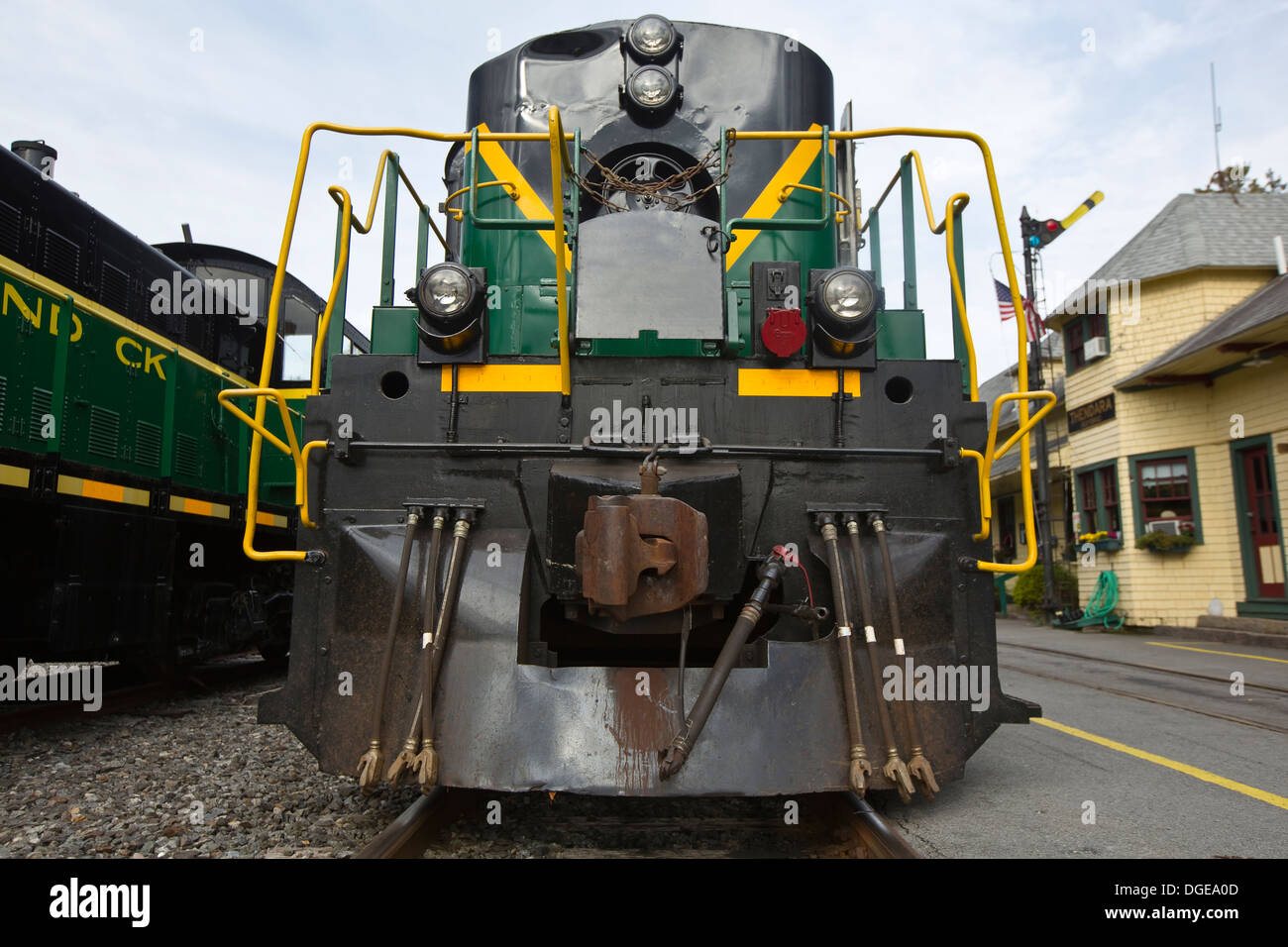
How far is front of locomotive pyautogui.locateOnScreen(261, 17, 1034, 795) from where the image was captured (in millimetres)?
2795

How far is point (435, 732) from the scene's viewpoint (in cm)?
281

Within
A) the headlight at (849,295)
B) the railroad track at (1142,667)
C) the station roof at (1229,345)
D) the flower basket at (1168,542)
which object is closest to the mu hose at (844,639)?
the headlight at (849,295)

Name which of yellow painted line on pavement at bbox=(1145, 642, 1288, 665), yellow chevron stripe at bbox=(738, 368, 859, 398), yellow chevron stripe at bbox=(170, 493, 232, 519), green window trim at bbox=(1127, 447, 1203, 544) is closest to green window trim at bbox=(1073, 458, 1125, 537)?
green window trim at bbox=(1127, 447, 1203, 544)

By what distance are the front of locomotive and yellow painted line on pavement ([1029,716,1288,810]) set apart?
159cm

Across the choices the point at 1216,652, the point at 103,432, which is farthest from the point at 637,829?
the point at 1216,652

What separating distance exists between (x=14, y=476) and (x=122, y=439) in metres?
1.16

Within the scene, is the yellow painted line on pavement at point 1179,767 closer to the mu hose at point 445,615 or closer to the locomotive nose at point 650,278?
the locomotive nose at point 650,278

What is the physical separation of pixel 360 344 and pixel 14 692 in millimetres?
4064

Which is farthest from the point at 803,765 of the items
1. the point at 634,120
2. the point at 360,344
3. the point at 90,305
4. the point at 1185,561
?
the point at 1185,561

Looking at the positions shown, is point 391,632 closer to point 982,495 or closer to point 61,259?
point 982,495

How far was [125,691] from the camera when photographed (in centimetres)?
696

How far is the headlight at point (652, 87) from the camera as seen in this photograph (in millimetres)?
4266

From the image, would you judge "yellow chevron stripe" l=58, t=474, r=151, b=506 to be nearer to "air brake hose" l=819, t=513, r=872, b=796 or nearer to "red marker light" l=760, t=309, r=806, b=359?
"red marker light" l=760, t=309, r=806, b=359

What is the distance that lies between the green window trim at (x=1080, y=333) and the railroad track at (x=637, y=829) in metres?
15.3
